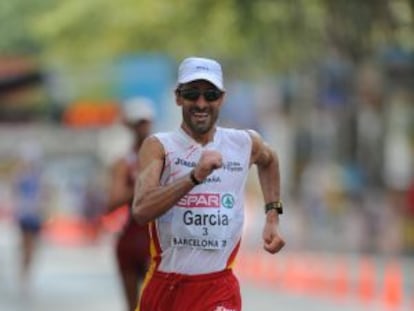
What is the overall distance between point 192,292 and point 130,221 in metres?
3.69

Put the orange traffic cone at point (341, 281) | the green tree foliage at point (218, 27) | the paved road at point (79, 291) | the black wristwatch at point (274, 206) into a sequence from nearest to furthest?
the black wristwatch at point (274, 206) → the paved road at point (79, 291) → the orange traffic cone at point (341, 281) → the green tree foliage at point (218, 27)

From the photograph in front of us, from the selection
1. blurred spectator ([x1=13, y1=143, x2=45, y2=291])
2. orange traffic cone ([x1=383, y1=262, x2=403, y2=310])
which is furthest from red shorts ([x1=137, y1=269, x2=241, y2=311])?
blurred spectator ([x1=13, y1=143, x2=45, y2=291])

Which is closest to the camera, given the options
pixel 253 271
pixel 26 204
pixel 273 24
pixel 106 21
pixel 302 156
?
pixel 26 204

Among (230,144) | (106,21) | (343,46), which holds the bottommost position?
(230,144)

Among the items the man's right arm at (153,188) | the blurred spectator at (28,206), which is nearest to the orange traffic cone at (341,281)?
the blurred spectator at (28,206)

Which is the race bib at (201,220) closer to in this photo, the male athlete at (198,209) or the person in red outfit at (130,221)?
the male athlete at (198,209)

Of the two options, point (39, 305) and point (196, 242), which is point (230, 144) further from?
point (39, 305)

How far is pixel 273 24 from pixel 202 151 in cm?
2228

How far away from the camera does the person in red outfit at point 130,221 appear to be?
10766 millimetres

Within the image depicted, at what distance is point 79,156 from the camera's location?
4197 cm

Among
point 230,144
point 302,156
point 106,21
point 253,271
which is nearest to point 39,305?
point 253,271

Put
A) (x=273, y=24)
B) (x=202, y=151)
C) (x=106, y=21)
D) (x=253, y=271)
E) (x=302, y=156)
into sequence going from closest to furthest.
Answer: (x=202, y=151) < (x=253, y=271) < (x=273, y=24) < (x=106, y=21) < (x=302, y=156)

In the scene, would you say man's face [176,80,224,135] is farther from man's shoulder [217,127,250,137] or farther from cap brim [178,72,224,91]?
man's shoulder [217,127,250,137]

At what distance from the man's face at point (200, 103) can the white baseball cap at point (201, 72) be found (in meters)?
0.03
